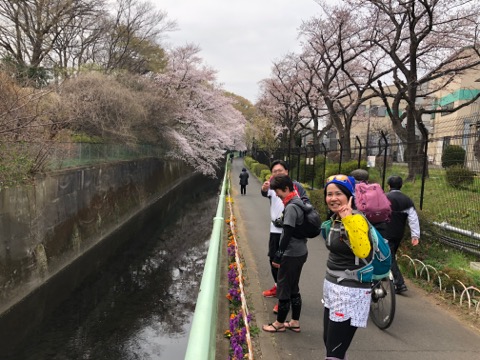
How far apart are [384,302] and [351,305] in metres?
→ 2.01

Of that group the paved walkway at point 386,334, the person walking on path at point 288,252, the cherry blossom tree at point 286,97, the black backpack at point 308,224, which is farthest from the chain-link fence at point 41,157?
the cherry blossom tree at point 286,97

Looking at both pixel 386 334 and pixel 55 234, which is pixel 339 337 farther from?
pixel 55 234

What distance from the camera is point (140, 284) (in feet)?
34.3

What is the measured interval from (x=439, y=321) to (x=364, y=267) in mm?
2715

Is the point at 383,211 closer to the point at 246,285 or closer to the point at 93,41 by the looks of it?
the point at 246,285

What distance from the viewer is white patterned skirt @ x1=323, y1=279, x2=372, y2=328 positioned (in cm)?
252

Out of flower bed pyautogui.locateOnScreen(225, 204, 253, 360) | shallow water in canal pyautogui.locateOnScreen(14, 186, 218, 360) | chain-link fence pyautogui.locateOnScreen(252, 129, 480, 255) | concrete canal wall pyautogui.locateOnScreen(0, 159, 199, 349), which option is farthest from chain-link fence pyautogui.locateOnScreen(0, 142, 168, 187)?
chain-link fence pyautogui.locateOnScreen(252, 129, 480, 255)

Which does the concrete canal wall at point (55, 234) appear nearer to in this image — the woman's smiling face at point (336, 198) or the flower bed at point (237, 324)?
the flower bed at point (237, 324)

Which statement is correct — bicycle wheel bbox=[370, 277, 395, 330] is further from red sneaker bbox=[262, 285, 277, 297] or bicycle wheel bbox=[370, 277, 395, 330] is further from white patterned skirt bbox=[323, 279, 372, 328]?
white patterned skirt bbox=[323, 279, 372, 328]

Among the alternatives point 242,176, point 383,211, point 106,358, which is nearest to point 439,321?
point 383,211

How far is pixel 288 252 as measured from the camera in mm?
3732

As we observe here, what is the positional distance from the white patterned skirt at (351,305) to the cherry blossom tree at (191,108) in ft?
71.5

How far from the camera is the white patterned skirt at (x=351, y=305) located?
2523 millimetres

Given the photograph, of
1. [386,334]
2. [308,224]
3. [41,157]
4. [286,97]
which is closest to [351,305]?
[308,224]
